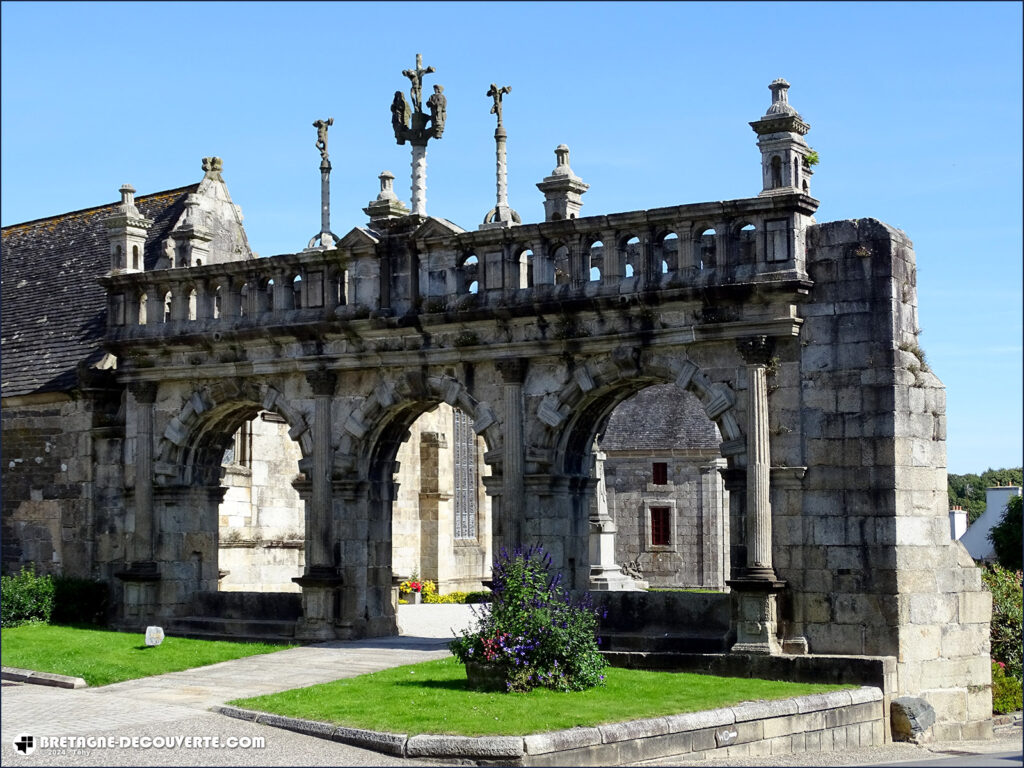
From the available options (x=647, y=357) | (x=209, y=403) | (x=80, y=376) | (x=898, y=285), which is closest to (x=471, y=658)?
(x=647, y=357)

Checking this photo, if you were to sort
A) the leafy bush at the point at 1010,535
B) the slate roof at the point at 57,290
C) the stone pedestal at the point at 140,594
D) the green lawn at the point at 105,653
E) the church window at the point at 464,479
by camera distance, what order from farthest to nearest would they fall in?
the leafy bush at the point at 1010,535 < the church window at the point at 464,479 < the slate roof at the point at 57,290 < the stone pedestal at the point at 140,594 < the green lawn at the point at 105,653

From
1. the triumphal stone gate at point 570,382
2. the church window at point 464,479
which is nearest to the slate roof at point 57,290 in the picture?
the triumphal stone gate at point 570,382

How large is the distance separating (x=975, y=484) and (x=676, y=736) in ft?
177

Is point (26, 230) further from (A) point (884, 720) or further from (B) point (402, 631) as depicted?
(A) point (884, 720)

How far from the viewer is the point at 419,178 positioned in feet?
66.2

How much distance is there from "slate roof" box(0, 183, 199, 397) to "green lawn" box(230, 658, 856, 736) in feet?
31.4

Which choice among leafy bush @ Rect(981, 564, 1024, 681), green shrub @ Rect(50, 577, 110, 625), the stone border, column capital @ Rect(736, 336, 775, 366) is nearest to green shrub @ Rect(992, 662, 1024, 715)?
leafy bush @ Rect(981, 564, 1024, 681)

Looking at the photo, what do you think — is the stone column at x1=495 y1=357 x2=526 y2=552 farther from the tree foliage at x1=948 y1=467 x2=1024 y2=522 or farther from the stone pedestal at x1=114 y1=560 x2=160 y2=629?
the tree foliage at x1=948 y1=467 x2=1024 y2=522

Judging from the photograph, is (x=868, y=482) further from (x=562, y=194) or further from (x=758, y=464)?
(x=562, y=194)

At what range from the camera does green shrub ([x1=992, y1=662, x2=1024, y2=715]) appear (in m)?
17.7

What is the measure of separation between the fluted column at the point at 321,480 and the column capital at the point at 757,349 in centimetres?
576

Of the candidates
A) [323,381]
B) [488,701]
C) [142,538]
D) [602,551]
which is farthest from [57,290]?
[488,701]

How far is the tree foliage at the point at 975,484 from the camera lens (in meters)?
56.9

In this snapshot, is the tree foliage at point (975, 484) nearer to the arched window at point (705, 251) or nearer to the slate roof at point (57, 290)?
the slate roof at point (57, 290)
